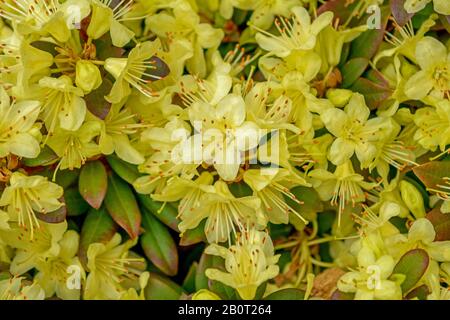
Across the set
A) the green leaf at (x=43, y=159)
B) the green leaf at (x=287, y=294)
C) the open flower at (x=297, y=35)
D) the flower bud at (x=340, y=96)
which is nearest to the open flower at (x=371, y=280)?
the green leaf at (x=287, y=294)

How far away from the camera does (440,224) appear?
1794 mm

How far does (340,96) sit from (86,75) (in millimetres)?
546

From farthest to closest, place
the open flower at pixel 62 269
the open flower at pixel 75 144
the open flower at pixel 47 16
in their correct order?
the open flower at pixel 62 269 < the open flower at pixel 75 144 < the open flower at pixel 47 16

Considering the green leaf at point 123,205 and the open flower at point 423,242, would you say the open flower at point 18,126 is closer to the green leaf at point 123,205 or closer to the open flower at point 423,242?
the green leaf at point 123,205

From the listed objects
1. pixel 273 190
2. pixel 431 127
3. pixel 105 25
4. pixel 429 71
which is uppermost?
pixel 105 25

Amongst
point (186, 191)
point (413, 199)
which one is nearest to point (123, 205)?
point (186, 191)

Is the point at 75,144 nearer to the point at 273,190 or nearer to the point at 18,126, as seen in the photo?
the point at 18,126

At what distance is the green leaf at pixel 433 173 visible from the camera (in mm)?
1786

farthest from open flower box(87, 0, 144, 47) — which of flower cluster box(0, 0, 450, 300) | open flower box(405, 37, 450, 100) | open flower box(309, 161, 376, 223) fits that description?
open flower box(405, 37, 450, 100)

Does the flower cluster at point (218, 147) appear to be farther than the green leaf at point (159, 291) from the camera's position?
No

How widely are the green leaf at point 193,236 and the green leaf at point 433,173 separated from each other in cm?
48

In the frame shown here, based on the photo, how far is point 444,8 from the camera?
1.76 m

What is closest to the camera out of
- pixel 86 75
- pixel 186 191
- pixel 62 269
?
pixel 86 75

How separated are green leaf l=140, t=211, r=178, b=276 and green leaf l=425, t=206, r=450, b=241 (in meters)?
0.58
